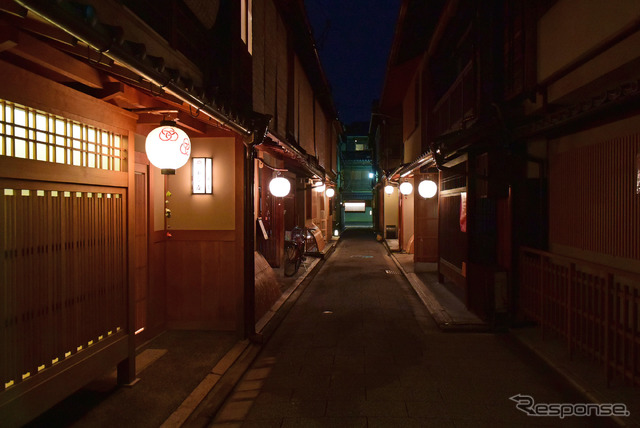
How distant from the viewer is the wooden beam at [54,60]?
4469 mm

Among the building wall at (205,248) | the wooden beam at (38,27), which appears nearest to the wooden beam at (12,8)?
the wooden beam at (38,27)

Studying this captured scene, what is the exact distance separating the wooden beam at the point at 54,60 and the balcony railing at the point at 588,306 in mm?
8516

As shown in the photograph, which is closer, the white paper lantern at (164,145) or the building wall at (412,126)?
the white paper lantern at (164,145)

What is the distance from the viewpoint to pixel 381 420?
5992 mm

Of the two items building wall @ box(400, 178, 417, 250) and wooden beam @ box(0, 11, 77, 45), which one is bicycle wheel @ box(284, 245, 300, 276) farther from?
wooden beam @ box(0, 11, 77, 45)

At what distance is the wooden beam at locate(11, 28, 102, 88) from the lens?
4.47m

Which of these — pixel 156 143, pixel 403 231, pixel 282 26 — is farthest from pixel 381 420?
pixel 403 231

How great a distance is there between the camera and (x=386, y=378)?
756 cm

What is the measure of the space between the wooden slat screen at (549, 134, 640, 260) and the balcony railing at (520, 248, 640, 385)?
64cm

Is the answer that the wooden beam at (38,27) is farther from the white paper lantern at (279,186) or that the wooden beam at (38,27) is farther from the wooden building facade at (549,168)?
the white paper lantern at (279,186)

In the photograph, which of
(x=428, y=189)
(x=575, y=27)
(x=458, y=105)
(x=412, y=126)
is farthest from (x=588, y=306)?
(x=412, y=126)

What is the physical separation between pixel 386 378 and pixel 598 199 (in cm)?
547

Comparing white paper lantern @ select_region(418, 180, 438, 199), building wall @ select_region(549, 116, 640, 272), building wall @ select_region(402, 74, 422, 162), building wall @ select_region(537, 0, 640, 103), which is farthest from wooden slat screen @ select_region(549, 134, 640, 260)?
building wall @ select_region(402, 74, 422, 162)

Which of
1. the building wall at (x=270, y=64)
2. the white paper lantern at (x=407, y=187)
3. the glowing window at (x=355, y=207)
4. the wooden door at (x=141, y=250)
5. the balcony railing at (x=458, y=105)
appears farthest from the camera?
the glowing window at (x=355, y=207)
